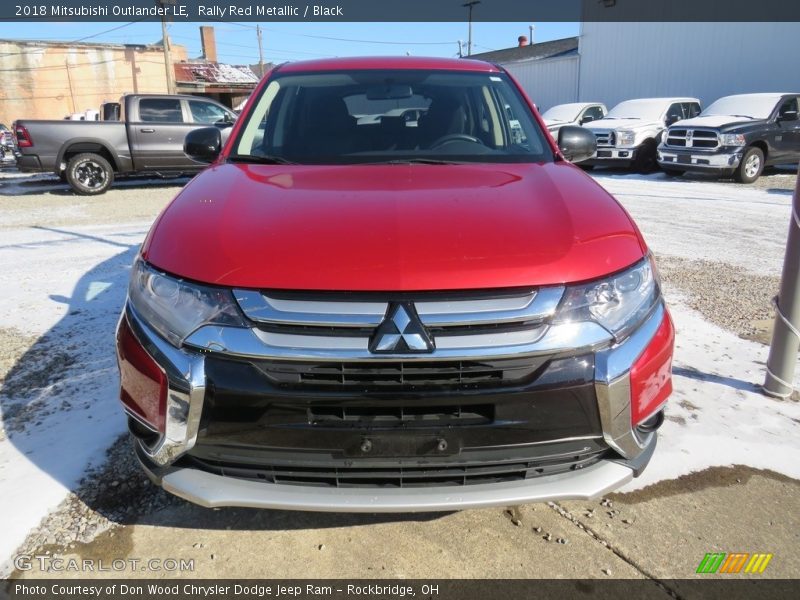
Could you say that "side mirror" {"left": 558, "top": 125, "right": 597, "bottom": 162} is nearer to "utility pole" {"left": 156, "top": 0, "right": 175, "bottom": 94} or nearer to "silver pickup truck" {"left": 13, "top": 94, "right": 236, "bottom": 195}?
"silver pickup truck" {"left": 13, "top": 94, "right": 236, "bottom": 195}

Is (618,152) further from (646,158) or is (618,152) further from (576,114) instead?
(576,114)

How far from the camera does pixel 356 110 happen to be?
313cm

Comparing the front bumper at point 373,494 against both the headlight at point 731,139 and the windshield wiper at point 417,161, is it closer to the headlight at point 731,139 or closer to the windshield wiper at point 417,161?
the windshield wiper at point 417,161

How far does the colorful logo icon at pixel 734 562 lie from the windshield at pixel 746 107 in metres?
13.4

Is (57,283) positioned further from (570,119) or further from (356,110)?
(570,119)

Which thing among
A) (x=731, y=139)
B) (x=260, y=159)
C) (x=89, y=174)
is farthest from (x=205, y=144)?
(x=731, y=139)

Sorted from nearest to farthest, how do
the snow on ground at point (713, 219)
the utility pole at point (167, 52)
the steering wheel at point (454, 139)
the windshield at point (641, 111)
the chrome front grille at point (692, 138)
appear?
the steering wheel at point (454, 139) < the snow on ground at point (713, 219) < the chrome front grille at point (692, 138) < the windshield at point (641, 111) < the utility pole at point (167, 52)

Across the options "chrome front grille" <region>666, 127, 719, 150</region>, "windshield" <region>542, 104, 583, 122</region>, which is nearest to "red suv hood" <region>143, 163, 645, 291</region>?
"chrome front grille" <region>666, 127, 719, 150</region>

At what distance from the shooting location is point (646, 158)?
14.2 metres

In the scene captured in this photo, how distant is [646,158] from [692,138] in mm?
1818

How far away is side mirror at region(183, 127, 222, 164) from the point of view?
10.4ft

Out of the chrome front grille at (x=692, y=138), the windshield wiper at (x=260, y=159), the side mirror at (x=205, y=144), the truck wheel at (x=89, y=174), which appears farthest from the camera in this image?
the chrome front grille at (x=692, y=138)

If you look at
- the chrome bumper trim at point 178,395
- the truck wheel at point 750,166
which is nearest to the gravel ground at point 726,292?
the chrome bumper trim at point 178,395

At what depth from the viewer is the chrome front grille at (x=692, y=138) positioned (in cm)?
1206
